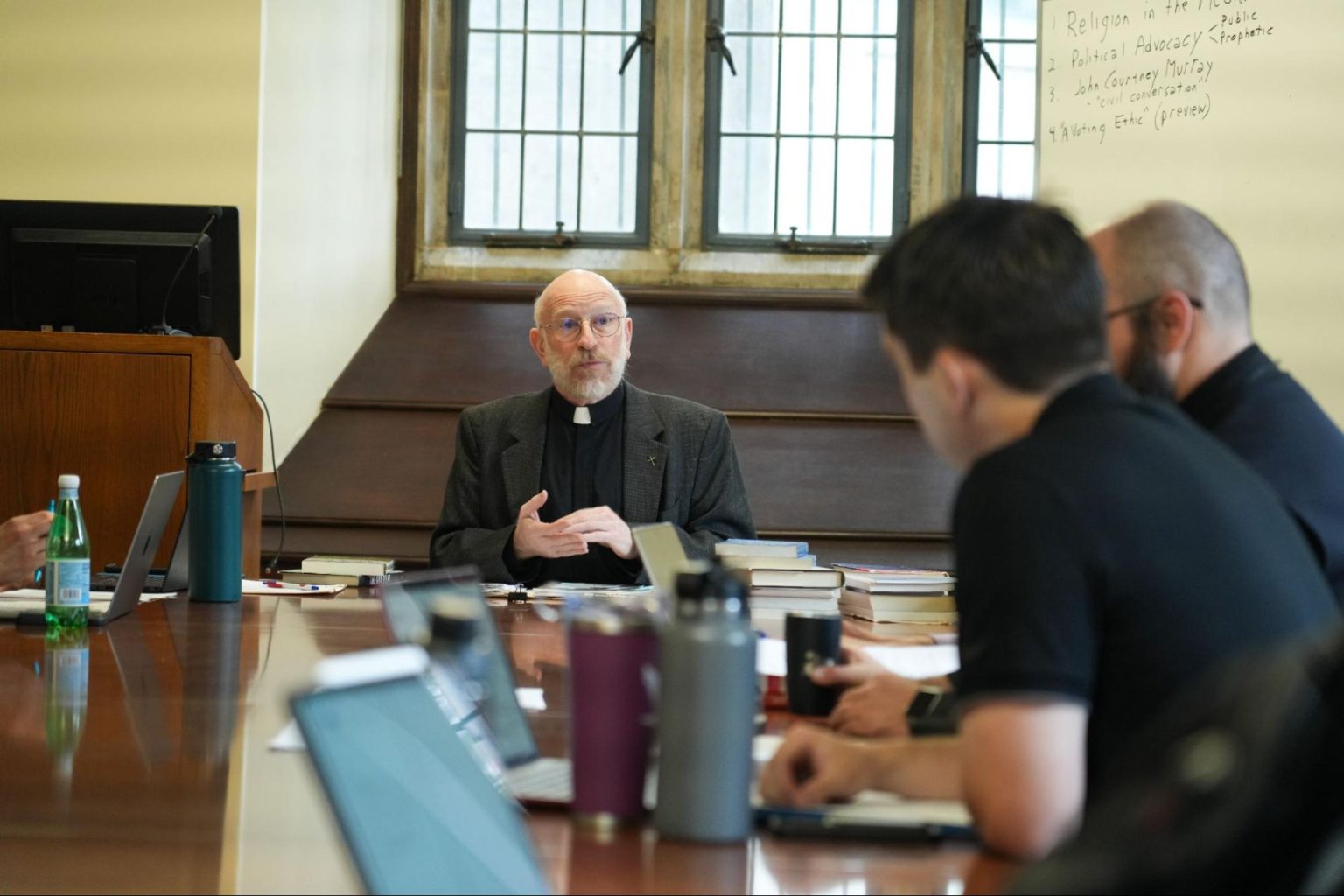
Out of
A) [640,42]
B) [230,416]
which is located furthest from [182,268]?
[640,42]

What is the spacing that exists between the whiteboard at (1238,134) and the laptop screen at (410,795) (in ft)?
10.6

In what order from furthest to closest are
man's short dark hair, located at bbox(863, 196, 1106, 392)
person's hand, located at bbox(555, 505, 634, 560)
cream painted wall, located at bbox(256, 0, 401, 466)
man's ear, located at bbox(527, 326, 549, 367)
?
cream painted wall, located at bbox(256, 0, 401, 466)
man's ear, located at bbox(527, 326, 549, 367)
person's hand, located at bbox(555, 505, 634, 560)
man's short dark hair, located at bbox(863, 196, 1106, 392)

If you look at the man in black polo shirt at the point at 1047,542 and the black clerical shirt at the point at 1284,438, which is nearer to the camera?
the man in black polo shirt at the point at 1047,542

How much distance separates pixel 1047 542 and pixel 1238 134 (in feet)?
10.1

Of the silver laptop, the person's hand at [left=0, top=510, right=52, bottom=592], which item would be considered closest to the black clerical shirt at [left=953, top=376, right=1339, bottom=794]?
the silver laptop

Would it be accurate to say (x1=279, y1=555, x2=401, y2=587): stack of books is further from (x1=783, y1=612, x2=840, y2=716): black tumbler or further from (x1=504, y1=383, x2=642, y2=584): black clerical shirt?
(x1=783, y1=612, x2=840, y2=716): black tumbler

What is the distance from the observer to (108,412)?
3.43 m

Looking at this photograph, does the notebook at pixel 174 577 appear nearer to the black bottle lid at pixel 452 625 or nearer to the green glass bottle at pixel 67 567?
the green glass bottle at pixel 67 567

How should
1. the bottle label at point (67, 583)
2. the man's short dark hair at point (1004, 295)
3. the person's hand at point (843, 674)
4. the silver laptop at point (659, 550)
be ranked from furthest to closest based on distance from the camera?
1. the bottle label at point (67, 583)
2. the silver laptop at point (659, 550)
3. the person's hand at point (843, 674)
4. the man's short dark hair at point (1004, 295)

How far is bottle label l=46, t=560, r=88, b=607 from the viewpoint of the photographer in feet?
7.24

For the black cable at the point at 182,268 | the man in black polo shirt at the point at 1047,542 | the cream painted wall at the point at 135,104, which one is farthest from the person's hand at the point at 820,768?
the cream painted wall at the point at 135,104

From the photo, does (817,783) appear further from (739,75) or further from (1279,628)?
(739,75)

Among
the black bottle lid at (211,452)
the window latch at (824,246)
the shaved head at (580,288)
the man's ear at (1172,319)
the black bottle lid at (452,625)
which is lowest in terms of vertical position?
the black bottle lid at (452,625)

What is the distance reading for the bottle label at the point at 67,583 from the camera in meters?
2.21
